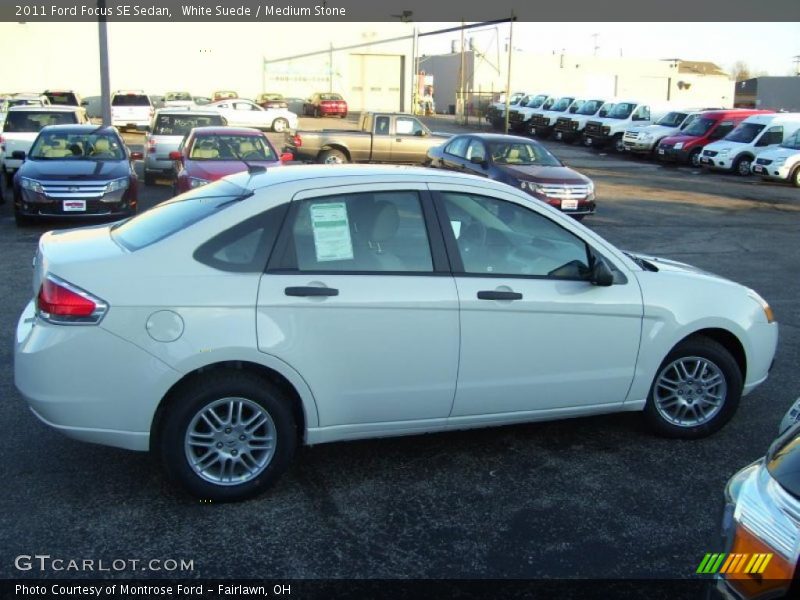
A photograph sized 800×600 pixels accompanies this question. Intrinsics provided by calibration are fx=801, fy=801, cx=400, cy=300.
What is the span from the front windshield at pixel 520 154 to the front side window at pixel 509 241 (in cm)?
1032

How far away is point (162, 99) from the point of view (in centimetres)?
4531

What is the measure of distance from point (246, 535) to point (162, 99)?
1776 inches

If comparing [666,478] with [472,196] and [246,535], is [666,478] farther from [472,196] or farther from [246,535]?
[246,535]

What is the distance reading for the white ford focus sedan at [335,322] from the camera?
3920mm

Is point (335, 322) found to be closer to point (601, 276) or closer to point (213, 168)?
point (601, 276)

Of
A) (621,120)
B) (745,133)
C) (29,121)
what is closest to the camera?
(29,121)

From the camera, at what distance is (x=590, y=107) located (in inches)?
1423

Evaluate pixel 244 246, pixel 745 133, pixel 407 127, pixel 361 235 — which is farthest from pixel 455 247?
pixel 745 133

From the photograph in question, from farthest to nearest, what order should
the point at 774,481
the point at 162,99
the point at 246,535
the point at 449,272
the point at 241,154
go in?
1. the point at 162,99
2. the point at 241,154
3. the point at 449,272
4. the point at 246,535
5. the point at 774,481

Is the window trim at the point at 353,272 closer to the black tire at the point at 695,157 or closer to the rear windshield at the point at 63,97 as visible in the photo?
the black tire at the point at 695,157

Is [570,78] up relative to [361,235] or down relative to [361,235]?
up

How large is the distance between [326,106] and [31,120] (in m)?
29.4

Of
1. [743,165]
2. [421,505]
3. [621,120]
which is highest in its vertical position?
[621,120]

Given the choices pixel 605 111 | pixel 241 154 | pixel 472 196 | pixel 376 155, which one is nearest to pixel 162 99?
pixel 605 111
